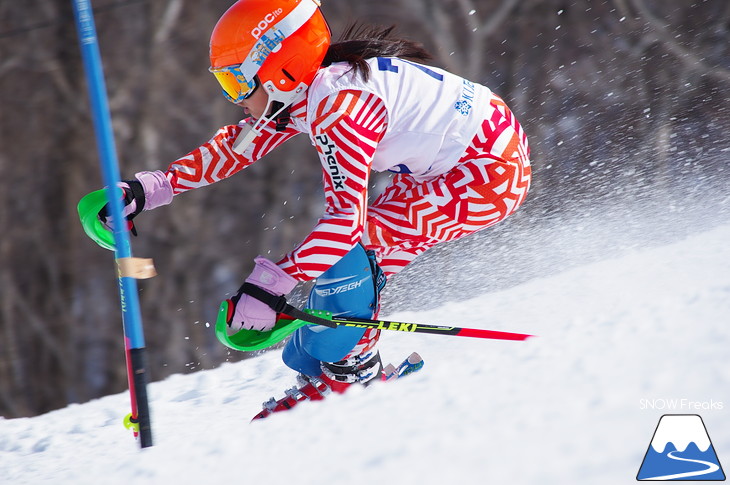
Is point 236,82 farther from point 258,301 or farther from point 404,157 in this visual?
point 258,301

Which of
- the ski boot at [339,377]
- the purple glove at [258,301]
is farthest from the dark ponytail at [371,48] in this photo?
the ski boot at [339,377]

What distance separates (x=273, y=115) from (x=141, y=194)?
23.7 inches

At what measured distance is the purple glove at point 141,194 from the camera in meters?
2.81

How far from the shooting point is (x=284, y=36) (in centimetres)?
254

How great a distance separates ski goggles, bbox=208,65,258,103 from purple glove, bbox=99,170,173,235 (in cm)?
51

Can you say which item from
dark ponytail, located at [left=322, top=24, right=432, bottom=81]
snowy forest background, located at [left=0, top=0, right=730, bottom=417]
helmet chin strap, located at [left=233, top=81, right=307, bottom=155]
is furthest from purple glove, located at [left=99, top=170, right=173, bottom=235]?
snowy forest background, located at [left=0, top=0, right=730, bottom=417]

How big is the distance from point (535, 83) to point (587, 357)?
10919 millimetres

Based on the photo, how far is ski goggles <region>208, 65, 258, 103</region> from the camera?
2.57 metres

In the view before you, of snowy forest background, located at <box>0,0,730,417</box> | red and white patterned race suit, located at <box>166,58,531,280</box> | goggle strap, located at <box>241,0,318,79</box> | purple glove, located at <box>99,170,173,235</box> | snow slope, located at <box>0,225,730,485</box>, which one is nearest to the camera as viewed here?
snow slope, located at <box>0,225,730,485</box>

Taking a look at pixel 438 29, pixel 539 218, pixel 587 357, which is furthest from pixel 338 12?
pixel 587 357

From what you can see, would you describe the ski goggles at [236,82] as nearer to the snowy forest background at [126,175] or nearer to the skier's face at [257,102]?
the skier's face at [257,102]

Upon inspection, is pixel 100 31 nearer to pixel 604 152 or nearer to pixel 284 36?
pixel 604 152

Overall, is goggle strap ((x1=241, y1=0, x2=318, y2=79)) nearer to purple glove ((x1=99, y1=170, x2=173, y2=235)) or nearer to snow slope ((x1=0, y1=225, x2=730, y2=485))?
purple glove ((x1=99, y1=170, x2=173, y2=235))

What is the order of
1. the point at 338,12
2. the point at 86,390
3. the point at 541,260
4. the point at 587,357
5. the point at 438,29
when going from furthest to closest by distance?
the point at 438,29, the point at 338,12, the point at 86,390, the point at 541,260, the point at 587,357
